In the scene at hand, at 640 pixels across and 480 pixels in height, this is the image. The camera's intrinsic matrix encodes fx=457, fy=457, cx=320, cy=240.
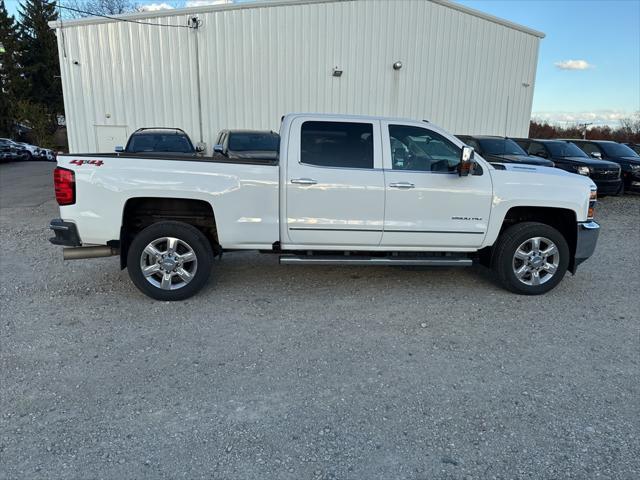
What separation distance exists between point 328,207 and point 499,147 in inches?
376

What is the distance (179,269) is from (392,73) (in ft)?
44.3

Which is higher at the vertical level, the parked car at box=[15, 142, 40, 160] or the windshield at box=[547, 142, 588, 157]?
the windshield at box=[547, 142, 588, 157]

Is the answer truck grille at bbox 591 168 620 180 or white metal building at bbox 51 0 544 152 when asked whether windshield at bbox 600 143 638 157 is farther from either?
white metal building at bbox 51 0 544 152

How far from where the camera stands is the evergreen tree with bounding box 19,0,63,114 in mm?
41062

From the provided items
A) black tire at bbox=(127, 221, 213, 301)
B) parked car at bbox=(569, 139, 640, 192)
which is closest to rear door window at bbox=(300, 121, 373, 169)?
black tire at bbox=(127, 221, 213, 301)

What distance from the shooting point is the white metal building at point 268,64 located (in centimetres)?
1437

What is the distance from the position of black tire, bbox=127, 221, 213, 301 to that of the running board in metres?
0.81

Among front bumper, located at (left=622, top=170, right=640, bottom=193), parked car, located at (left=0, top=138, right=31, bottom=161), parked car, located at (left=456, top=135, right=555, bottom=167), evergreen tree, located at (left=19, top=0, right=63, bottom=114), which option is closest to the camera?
parked car, located at (left=456, top=135, right=555, bottom=167)

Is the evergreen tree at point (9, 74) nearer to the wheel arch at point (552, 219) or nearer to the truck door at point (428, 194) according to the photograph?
the truck door at point (428, 194)

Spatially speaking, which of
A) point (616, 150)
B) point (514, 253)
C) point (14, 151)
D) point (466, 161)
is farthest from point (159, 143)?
point (14, 151)

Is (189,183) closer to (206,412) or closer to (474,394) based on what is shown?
(206,412)

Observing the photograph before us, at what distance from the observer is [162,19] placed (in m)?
14.2

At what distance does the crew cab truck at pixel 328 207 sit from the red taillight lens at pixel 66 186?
0.03 ft

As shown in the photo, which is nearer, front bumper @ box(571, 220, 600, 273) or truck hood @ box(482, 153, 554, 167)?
front bumper @ box(571, 220, 600, 273)
